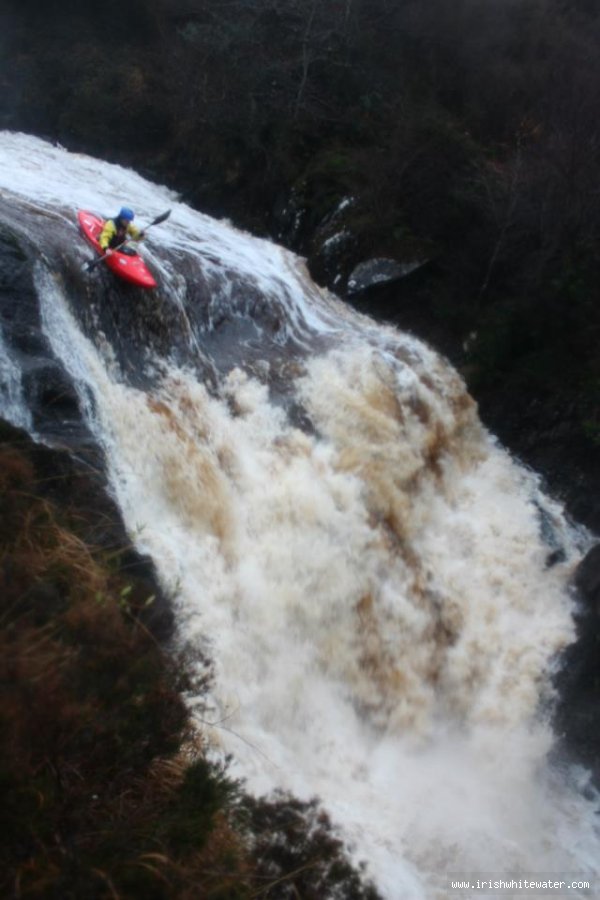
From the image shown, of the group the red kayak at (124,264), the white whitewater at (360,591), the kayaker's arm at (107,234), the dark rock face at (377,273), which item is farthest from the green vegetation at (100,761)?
the dark rock face at (377,273)

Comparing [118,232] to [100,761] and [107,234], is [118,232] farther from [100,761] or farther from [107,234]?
[100,761]

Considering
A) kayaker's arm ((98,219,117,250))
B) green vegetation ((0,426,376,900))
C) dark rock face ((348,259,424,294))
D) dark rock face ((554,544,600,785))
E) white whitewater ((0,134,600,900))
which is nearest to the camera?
green vegetation ((0,426,376,900))

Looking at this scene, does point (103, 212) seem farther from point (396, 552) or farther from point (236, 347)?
point (396, 552)

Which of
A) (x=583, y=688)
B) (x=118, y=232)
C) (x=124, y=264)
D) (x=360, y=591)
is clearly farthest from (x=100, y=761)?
(x=118, y=232)

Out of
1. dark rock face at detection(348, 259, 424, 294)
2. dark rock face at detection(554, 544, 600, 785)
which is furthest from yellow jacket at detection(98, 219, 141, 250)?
dark rock face at detection(554, 544, 600, 785)

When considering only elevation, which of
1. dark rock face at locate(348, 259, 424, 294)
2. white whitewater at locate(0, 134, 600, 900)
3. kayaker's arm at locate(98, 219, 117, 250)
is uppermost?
dark rock face at locate(348, 259, 424, 294)

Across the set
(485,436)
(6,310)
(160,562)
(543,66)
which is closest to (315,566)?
(160,562)

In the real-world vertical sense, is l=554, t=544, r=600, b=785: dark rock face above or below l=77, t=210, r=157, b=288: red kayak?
below

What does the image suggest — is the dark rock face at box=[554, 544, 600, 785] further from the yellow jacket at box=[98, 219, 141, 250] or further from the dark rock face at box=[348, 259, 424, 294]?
the yellow jacket at box=[98, 219, 141, 250]
